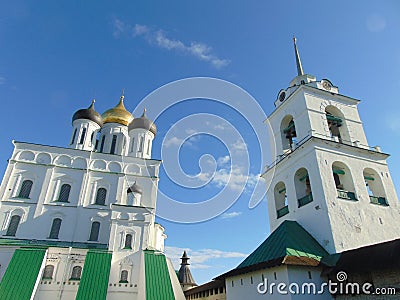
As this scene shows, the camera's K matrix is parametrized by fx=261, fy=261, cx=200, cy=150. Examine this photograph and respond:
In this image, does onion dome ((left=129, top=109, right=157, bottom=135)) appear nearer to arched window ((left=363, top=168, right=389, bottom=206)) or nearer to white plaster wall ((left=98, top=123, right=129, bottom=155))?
white plaster wall ((left=98, top=123, right=129, bottom=155))

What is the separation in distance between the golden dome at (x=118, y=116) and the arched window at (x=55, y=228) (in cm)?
1179

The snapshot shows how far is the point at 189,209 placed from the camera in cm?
1080

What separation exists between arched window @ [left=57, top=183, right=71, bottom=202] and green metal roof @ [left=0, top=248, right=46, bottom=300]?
496cm

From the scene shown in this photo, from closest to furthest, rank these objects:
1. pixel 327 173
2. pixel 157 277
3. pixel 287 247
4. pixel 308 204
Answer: pixel 287 247 → pixel 327 173 → pixel 308 204 → pixel 157 277

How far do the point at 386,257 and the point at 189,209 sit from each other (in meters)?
7.15

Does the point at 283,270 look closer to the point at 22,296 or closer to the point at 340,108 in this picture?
the point at 340,108

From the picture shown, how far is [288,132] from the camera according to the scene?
59.4 feet

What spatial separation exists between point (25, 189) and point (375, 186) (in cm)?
2440

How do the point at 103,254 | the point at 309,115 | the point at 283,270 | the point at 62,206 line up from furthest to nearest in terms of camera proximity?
the point at 62,206, the point at 103,254, the point at 309,115, the point at 283,270

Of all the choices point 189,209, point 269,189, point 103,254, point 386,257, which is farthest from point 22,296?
point 386,257

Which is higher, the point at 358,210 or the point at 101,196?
the point at 101,196

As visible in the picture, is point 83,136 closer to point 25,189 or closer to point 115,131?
point 115,131

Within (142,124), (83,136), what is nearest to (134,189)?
(83,136)

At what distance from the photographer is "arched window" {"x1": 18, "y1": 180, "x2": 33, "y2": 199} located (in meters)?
20.0
